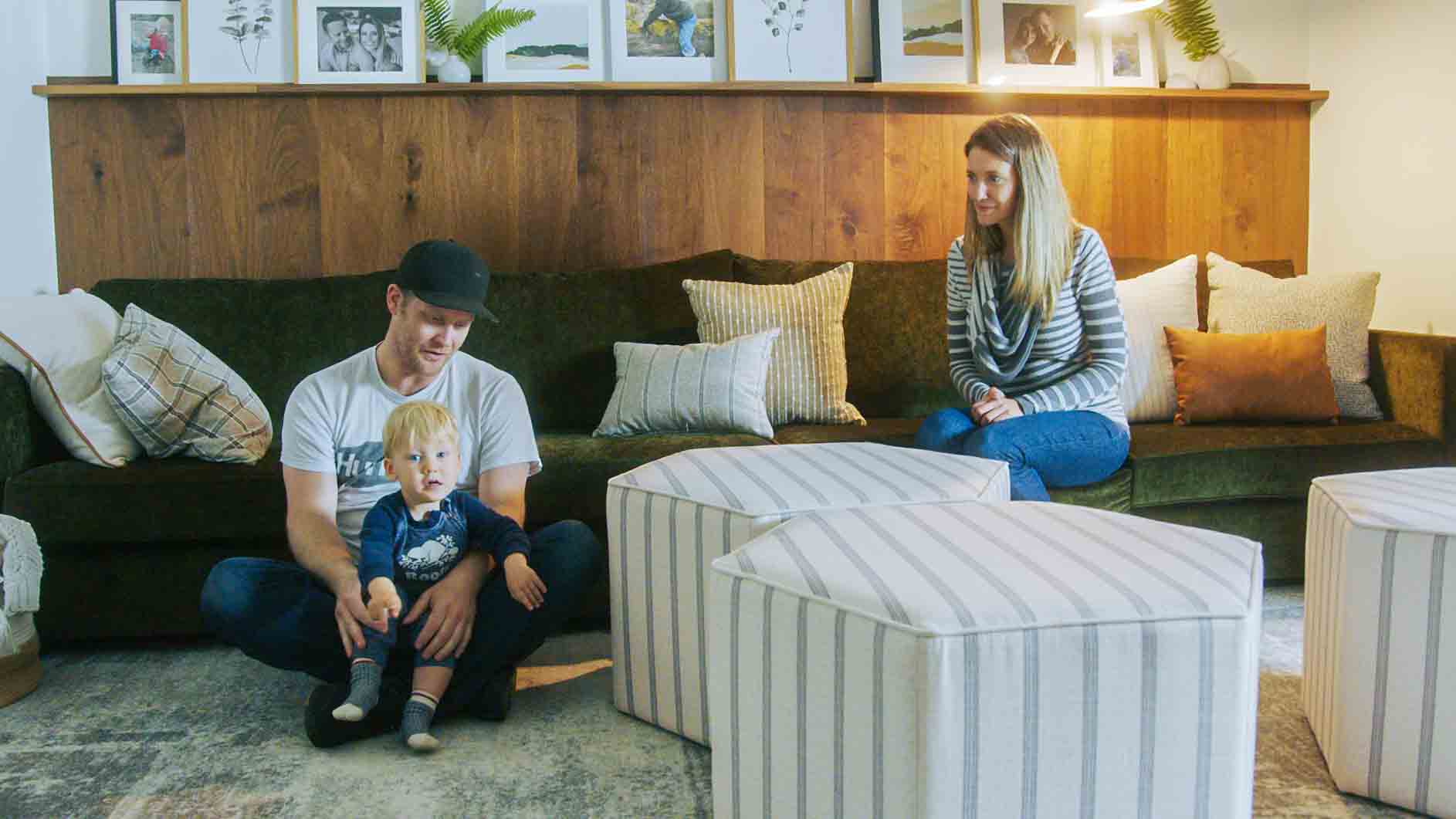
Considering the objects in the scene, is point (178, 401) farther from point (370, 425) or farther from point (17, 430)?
point (370, 425)

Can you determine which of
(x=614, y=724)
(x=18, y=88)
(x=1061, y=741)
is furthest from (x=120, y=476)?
(x=1061, y=741)

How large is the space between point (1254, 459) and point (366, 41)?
8.82ft

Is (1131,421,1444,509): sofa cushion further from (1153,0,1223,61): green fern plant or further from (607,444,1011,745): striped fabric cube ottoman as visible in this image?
(1153,0,1223,61): green fern plant

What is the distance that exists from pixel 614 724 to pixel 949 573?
0.92 m

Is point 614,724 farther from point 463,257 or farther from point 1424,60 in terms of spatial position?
point 1424,60

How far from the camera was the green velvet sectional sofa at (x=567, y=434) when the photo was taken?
2.61 metres

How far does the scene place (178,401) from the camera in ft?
8.91

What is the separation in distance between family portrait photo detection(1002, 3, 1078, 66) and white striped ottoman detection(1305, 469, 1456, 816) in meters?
2.32

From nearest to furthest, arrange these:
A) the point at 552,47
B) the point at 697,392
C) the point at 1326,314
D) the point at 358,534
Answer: the point at 358,534, the point at 697,392, the point at 1326,314, the point at 552,47

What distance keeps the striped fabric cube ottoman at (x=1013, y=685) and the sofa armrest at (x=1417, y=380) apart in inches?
73.5

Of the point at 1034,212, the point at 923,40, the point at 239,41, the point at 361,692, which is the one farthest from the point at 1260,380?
the point at 239,41

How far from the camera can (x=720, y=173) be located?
378 centimetres

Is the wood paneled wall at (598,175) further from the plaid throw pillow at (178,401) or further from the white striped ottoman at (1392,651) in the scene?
the white striped ottoman at (1392,651)

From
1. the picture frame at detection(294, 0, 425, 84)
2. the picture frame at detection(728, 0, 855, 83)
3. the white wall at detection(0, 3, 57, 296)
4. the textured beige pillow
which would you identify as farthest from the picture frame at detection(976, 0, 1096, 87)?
the white wall at detection(0, 3, 57, 296)
